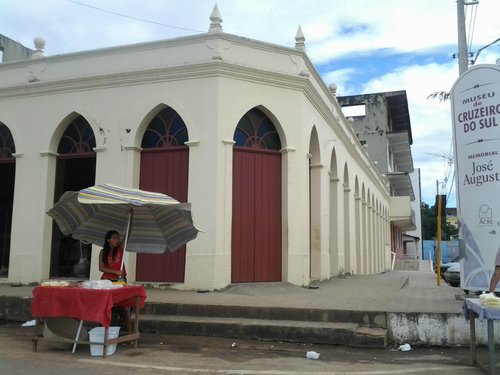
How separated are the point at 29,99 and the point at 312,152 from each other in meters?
7.99

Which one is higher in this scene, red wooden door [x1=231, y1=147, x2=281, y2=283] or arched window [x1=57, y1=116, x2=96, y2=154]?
arched window [x1=57, y1=116, x2=96, y2=154]

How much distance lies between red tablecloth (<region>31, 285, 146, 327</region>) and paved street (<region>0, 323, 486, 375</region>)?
560mm

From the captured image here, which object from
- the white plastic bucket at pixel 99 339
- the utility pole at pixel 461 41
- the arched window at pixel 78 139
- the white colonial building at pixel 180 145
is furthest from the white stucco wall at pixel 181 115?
the white plastic bucket at pixel 99 339

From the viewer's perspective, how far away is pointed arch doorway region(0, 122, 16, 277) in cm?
1376

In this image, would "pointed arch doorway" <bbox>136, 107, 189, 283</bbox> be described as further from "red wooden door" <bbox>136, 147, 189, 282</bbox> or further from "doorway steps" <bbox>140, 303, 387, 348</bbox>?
"doorway steps" <bbox>140, 303, 387, 348</bbox>

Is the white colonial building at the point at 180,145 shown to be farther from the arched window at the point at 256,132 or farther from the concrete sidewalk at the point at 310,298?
the concrete sidewalk at the point at 310,298

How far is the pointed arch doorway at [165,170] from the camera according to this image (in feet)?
38.4

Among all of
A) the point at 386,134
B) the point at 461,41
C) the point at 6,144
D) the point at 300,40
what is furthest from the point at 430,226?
the point at 6,144

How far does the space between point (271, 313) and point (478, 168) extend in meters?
4.45

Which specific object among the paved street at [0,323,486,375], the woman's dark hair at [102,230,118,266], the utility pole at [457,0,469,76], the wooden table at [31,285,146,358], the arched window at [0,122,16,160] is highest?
the utility pole at [457,0,469,76]

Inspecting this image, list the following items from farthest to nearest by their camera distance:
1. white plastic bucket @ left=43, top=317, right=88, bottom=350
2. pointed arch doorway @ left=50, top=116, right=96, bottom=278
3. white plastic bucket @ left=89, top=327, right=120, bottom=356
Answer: pointed arch doorway @ left=50, top=116, right=96, bottom=278 < white plastic bucket @ left=43, top=317, right=88, bottom=350 < white plastic bucket @ left=89, top=327, right=120, bottom=356

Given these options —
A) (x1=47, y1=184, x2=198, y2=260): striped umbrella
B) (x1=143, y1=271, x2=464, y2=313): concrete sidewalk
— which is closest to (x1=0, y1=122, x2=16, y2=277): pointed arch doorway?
(x1=143, y1=271, x2=464, y2=313): concrete sidewalk

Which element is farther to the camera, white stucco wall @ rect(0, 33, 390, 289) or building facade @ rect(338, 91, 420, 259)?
building facade @ rect(338, 91, 420, 259)

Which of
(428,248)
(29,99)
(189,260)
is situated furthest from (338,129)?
(428,248)
